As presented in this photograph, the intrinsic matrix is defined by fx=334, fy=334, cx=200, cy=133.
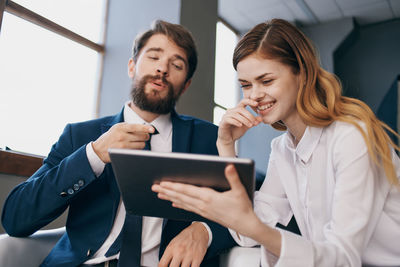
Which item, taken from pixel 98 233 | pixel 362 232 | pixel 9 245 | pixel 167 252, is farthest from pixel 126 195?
pixel 362 232

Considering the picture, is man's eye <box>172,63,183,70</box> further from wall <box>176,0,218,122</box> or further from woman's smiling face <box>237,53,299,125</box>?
wall <box>176,0,218,122</box>

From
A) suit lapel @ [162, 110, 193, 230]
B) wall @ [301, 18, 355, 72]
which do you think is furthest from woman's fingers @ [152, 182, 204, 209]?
wall @ [301, 18, 355, 72]

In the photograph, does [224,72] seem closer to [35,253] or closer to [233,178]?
[35,253]

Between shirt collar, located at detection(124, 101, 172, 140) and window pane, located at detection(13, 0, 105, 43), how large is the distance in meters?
1.40

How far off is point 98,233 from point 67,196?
19 cm

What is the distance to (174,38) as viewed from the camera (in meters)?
1.61

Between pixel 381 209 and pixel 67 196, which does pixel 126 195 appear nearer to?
pixel 67 196

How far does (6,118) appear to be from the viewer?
217cm

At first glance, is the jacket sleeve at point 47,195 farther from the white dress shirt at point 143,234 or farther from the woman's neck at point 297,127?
the woman's neck at point 297,127

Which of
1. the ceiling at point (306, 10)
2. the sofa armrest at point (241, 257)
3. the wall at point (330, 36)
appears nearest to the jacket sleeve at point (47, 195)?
the sofa armrest at point (241, 257)

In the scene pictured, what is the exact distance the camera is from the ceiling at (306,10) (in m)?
4.89

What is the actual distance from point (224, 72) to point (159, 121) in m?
3.61

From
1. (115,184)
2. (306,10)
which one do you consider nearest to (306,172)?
(115,184)

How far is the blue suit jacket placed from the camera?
1159 millimetres
